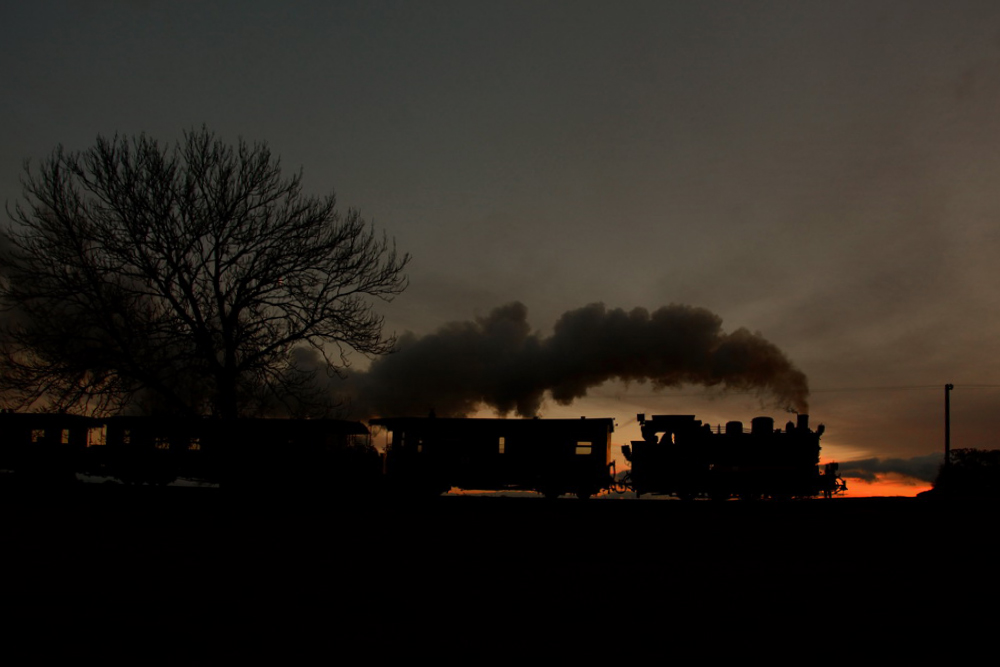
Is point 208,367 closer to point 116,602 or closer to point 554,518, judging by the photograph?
point 554,518

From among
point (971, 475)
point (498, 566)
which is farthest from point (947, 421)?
point (498, 566)

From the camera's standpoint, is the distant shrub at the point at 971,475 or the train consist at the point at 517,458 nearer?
the train consist at the point at 517,458

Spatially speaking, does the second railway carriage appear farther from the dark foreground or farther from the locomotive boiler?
the dark foreground

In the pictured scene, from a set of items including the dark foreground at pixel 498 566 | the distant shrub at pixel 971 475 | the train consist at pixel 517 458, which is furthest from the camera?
the distant shrub at pixel 971 475

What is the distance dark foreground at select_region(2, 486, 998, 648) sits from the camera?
827cm

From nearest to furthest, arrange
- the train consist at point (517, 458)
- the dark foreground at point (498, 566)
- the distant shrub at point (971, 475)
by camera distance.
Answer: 1. the dark foreground at point (498, 566)
2. the train consist at point (517, 458)
3. the distant shrub at point (971, 475)

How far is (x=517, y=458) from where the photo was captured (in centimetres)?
2858

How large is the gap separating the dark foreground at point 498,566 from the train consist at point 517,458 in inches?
313

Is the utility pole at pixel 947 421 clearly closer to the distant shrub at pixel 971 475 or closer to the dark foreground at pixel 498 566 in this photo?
the distant shrub at pixel 971 475

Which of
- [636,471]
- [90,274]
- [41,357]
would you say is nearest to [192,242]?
[90,274]

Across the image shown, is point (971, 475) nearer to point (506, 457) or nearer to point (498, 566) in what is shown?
point (506, 457)

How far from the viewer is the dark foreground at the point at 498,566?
8266 millimetres

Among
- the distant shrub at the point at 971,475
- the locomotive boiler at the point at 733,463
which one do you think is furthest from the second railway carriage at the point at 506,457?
the distant shrub at the point at 971,475

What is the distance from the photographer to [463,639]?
7008 mm
